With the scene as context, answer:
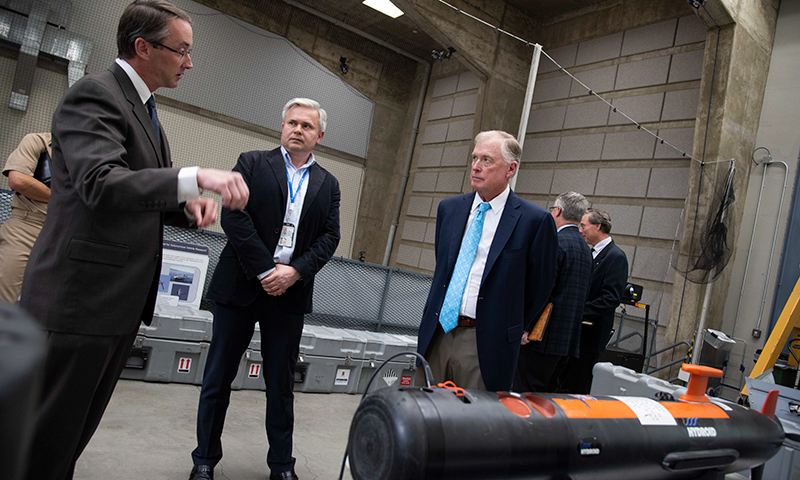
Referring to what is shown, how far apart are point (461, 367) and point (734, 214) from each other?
18.1 ft

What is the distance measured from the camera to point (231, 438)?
8.64ft

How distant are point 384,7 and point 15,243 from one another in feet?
24.7

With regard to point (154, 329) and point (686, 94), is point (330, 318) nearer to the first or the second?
point (154, 329)

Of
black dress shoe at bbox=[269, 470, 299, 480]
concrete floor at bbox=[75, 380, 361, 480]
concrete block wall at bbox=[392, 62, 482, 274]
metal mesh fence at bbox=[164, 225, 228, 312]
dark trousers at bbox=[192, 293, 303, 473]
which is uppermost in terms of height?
concrete block wall at bbox=[392, 62, 482, 274]

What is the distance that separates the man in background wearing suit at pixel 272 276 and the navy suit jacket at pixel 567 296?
58.4 inches

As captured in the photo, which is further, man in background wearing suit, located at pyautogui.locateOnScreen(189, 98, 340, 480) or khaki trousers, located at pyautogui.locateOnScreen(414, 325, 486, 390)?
man in background wearing suit, located at pyautogui.locateOnScreen(189, 98, 340, 480)

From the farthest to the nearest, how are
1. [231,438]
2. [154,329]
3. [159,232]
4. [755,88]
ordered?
[755,88] < [154,329] < [231,438] < [159,232]

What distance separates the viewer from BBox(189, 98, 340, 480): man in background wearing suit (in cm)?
208

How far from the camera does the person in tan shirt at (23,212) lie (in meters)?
2.86

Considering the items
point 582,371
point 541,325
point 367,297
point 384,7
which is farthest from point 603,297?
point 384,7

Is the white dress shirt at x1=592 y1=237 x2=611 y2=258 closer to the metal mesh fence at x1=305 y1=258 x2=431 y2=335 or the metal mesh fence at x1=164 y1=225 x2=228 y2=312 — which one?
the metal mesh fence at x1=305 y1=258 x2=431 y2=335

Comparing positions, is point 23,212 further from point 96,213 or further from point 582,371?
point 582,371

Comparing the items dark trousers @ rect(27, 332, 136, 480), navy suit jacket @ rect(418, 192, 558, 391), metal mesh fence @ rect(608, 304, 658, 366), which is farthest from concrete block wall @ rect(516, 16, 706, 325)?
dark trousers @ rect(27, 332, 136, 480)

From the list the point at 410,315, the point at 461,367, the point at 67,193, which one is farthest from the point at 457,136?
the point at 67,193
